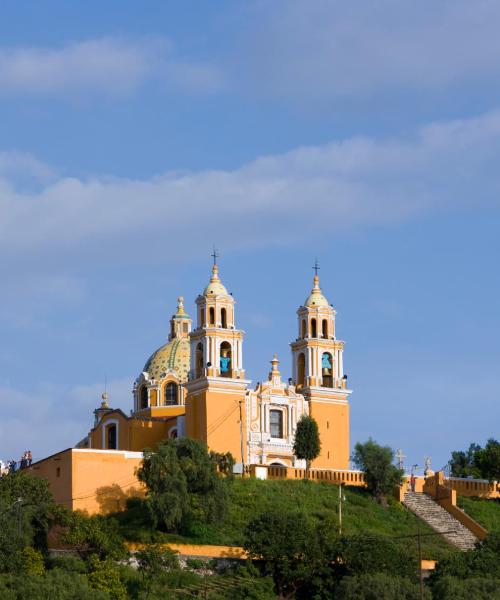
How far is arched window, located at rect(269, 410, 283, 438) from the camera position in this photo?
281 feet

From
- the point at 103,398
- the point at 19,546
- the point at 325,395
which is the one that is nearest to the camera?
the point at 19,546

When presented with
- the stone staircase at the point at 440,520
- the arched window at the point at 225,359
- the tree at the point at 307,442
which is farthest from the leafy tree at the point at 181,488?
the arched window at the point at 225,359

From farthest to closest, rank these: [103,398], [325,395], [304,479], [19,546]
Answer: [103,398], [325,395], [304,479], [19,546]

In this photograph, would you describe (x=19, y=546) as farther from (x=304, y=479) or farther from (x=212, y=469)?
(x=304, y=479)

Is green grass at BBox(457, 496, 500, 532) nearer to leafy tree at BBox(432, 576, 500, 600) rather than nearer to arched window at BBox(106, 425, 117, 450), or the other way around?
leafy tree at BBox(432, 576, 500, 600)

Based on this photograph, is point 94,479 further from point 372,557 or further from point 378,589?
point 378,589

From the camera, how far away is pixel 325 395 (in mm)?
86688

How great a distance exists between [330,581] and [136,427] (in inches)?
809

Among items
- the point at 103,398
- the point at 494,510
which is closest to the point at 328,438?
the point at 494,510

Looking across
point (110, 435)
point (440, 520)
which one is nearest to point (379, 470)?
point (440, 520)

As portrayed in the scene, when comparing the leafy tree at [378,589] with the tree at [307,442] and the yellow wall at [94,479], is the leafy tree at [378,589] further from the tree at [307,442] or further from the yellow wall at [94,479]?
the tree at [307,442]

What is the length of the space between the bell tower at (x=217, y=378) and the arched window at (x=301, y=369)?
3.81 metres

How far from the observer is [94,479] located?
7606cm

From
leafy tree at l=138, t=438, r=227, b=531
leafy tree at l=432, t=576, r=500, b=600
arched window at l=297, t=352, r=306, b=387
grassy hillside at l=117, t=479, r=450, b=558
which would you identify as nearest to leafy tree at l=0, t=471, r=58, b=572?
grassy hillside at l=117, t=479, r=450, b=558
